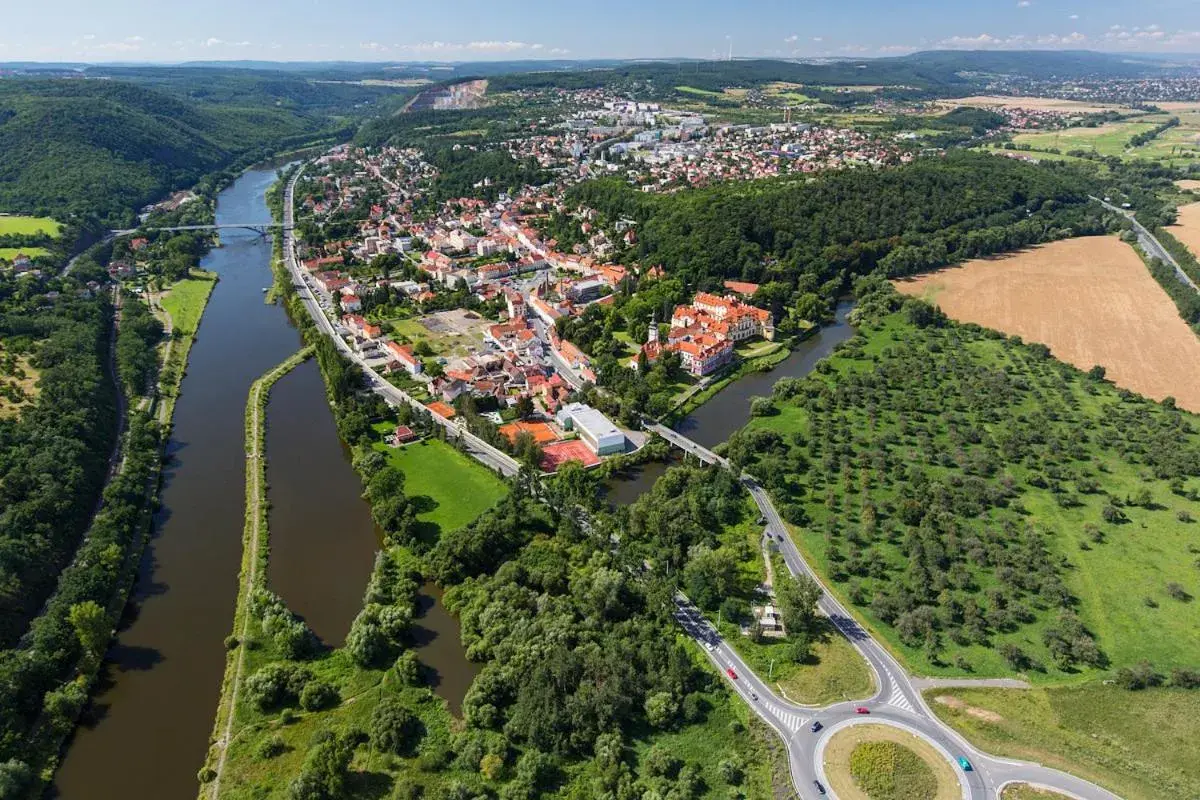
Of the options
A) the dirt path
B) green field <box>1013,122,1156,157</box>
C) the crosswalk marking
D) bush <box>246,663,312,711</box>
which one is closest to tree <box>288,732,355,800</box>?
the dirt path

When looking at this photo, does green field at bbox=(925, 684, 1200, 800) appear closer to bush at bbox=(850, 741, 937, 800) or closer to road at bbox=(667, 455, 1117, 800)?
road at bbox=(667, 455, 1117, 800)

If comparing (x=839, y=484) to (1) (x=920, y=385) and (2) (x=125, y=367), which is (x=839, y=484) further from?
(2) (x=125, y=367)

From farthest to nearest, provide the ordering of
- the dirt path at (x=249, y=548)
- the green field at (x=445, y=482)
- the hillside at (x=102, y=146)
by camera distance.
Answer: the hillside at (x=102, y=146), the green field at (x=445, y=482), the dirt path at (x=249, y=548)

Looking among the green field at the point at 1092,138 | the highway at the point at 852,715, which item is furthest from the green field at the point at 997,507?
the green field at the point at 1092,138

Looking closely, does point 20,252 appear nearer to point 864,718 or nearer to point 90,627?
point 90,627

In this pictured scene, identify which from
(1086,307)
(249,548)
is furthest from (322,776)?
(1086,307)

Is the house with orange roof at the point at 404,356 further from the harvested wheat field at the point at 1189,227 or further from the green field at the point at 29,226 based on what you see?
the harvested wheat field at the point at 1189,227
